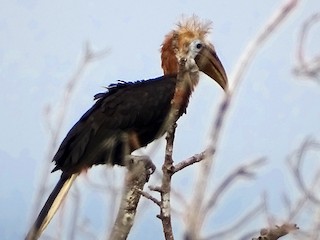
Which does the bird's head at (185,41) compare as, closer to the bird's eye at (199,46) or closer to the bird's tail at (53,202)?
the bird's eye at (199,46)

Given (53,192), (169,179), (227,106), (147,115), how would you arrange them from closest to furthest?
(227,106) → (169,179) → (53,192) → (147,115)

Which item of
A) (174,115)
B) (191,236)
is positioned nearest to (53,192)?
(174,115)

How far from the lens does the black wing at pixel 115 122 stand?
2336 millimetres

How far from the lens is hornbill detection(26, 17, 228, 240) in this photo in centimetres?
231

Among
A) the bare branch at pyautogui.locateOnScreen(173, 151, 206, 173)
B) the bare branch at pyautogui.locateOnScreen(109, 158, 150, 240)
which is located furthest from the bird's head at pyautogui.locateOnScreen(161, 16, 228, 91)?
the bare branch at pyautogui.locateOnScreen(173, 151, 206, 173)

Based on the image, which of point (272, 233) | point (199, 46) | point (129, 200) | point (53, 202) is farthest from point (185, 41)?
point (272, 233)

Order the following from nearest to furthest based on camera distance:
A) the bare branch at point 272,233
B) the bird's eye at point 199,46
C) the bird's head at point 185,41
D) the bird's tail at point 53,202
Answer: the bare branch at point 272,233
the bird's eye at point 199,46
the bird's tail at point 53,202
the bird's head at point 185,41

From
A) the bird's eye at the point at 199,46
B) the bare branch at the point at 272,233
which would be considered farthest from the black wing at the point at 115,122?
the bare branch at the point at 272,233

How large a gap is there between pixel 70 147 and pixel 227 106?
6.38 ft

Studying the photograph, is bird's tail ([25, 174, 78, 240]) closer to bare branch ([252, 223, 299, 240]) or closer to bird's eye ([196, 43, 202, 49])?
bird's eye ([196, 43, 202, 49])

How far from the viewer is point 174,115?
780 millimetres

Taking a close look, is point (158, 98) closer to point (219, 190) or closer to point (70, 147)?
point (70, 147)

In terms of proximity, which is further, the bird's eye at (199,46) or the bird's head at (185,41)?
the bird's head at (185,41)

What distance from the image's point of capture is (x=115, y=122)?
2.46 m
